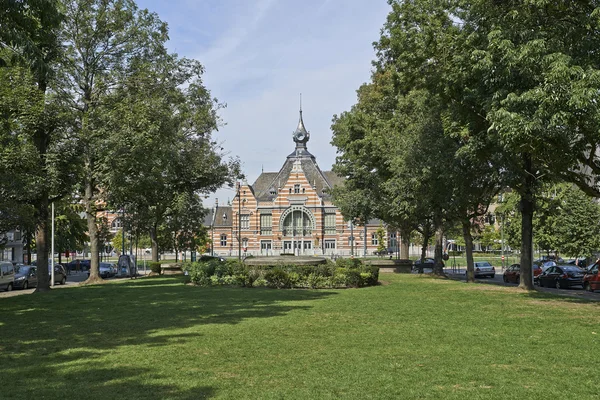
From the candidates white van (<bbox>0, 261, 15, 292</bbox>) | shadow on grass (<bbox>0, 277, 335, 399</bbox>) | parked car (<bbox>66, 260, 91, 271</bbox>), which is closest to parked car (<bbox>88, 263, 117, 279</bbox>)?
parked car (<bbox>66, 260, 91, 271</bbox>)

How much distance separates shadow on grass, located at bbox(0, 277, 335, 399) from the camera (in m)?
7.93

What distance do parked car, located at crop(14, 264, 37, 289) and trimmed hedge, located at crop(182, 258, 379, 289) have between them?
39.4ft

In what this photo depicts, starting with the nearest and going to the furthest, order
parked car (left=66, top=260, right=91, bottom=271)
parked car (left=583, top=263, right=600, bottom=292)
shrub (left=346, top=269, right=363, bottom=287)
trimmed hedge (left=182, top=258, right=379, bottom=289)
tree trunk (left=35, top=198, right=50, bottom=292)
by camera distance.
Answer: tree trunk (left=35, top=198, right=50, bottom=292) → trimmed hedge (left=182, top=258, right=379, bottom=289) → shrub (left=346, top=269, right=363, bottom=287) → parked car (left=583, top=263, right=600, bottom=292) → parked car (left=66, top=260, right=91, bottom=271)

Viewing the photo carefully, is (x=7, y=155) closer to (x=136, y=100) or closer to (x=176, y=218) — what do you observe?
(x=136, y=100)

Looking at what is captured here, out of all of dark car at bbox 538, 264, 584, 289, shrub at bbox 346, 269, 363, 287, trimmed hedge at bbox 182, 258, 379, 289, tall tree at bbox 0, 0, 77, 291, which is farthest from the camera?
dark car at bbox 538, 264, 584, 289

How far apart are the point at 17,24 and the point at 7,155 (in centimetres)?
1139

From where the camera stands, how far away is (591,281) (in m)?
27.9

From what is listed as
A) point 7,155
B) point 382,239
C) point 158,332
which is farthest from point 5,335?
point 382,239

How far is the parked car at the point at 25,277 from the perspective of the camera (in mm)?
33312

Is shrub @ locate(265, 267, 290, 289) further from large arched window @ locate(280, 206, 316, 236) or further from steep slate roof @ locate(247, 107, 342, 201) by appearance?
steep slate roof @ locate(247, 107, 342, 201)

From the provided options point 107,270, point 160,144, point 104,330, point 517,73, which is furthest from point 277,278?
point 107,270

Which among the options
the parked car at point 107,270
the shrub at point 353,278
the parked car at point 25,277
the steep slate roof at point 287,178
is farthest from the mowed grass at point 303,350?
the steep slate roof at point 287,178

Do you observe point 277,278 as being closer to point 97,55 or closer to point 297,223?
point 97,55

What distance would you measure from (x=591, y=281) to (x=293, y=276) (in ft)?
47.0
